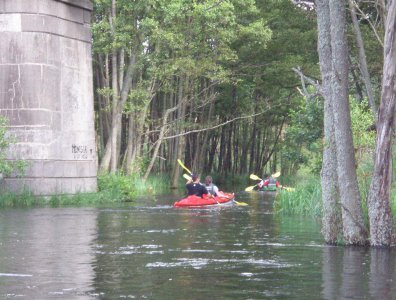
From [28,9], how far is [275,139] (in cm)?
3640

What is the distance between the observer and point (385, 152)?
1491 cm

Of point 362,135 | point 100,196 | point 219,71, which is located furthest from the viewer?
point 219,71

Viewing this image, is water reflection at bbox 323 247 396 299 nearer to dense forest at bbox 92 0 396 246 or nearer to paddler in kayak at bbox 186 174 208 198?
dense forest at bbox 92 0 396 246

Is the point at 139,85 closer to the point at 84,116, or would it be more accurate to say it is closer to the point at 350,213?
the point at 84,116

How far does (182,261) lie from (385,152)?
3.71 m

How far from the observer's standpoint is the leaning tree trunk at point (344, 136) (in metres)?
15.3

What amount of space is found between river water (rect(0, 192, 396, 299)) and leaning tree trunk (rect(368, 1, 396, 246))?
48cm

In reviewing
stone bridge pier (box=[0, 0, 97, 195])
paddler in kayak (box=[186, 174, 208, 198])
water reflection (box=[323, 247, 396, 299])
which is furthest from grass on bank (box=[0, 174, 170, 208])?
water reflection (box=[323, 247, 396, 299])

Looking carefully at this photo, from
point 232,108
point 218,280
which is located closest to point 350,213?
point 218,280

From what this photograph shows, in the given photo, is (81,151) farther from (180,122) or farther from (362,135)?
(180,122)

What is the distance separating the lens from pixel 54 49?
29000 mm

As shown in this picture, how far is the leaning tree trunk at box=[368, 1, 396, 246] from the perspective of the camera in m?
14.8

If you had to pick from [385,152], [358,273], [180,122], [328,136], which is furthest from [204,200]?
[358,273]

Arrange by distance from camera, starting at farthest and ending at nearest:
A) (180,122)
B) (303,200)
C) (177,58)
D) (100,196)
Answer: (180,122), (177,58), (100,196), (303,200)
